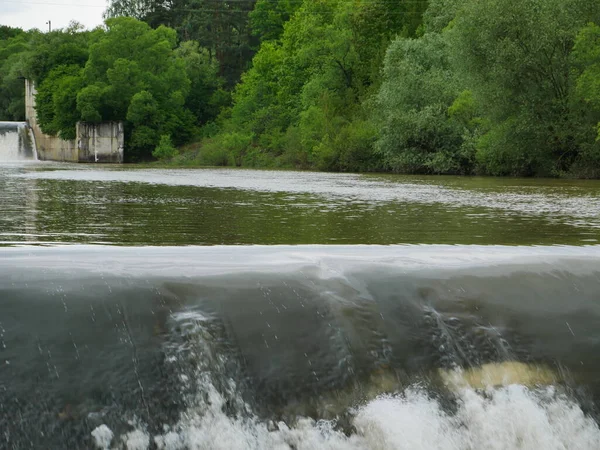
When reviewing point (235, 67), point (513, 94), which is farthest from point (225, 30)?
point (513, 94)

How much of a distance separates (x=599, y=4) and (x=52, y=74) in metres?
45.5

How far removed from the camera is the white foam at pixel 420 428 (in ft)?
15.2

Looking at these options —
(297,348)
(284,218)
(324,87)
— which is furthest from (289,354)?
(324,87)

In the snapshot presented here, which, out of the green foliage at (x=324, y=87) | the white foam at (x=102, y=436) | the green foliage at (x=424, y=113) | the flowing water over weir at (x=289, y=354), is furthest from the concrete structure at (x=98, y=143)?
the white foam at (x=102, y=436)

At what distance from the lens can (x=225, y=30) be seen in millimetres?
79688

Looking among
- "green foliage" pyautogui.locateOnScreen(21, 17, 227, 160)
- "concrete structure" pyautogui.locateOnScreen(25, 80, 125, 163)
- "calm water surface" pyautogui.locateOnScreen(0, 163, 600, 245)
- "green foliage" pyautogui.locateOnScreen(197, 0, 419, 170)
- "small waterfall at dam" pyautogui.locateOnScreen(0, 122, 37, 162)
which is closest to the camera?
"calm water surface" pyautogui.locateOnScreen(0, 163, 600, 245)

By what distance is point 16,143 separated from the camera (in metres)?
65.3

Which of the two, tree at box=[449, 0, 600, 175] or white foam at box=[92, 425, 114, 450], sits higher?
tree at box=[449, 0, 600, 175]

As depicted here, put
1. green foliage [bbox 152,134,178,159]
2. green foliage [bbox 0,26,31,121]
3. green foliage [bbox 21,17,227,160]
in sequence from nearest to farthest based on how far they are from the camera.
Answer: green foliage [bbox 152,134,178,159]
green foliage [bbox 21,17,227,160]
green foliage [bbox 0,26,31,121]

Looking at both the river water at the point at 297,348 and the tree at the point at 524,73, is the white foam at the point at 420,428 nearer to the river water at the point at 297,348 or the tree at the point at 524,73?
the river water at the point at 297,348

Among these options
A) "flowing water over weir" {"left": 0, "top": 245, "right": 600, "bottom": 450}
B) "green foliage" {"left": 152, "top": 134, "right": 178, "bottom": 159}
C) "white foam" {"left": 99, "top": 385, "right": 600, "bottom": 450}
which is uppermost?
"flowing water over weir" {"left": 0, "top": 245, "right": 600, "bottom": 450}

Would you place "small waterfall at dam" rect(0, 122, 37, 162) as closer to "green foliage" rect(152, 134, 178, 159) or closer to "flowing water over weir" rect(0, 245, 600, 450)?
"green foliage" rect(152, 134, 178, 159)

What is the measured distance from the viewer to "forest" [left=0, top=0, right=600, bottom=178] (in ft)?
95.7

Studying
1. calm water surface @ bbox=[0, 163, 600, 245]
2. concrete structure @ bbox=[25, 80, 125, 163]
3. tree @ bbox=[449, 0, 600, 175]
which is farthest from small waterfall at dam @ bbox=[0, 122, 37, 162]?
calm water surface @ bbox=[0, 163, 600, 245]
